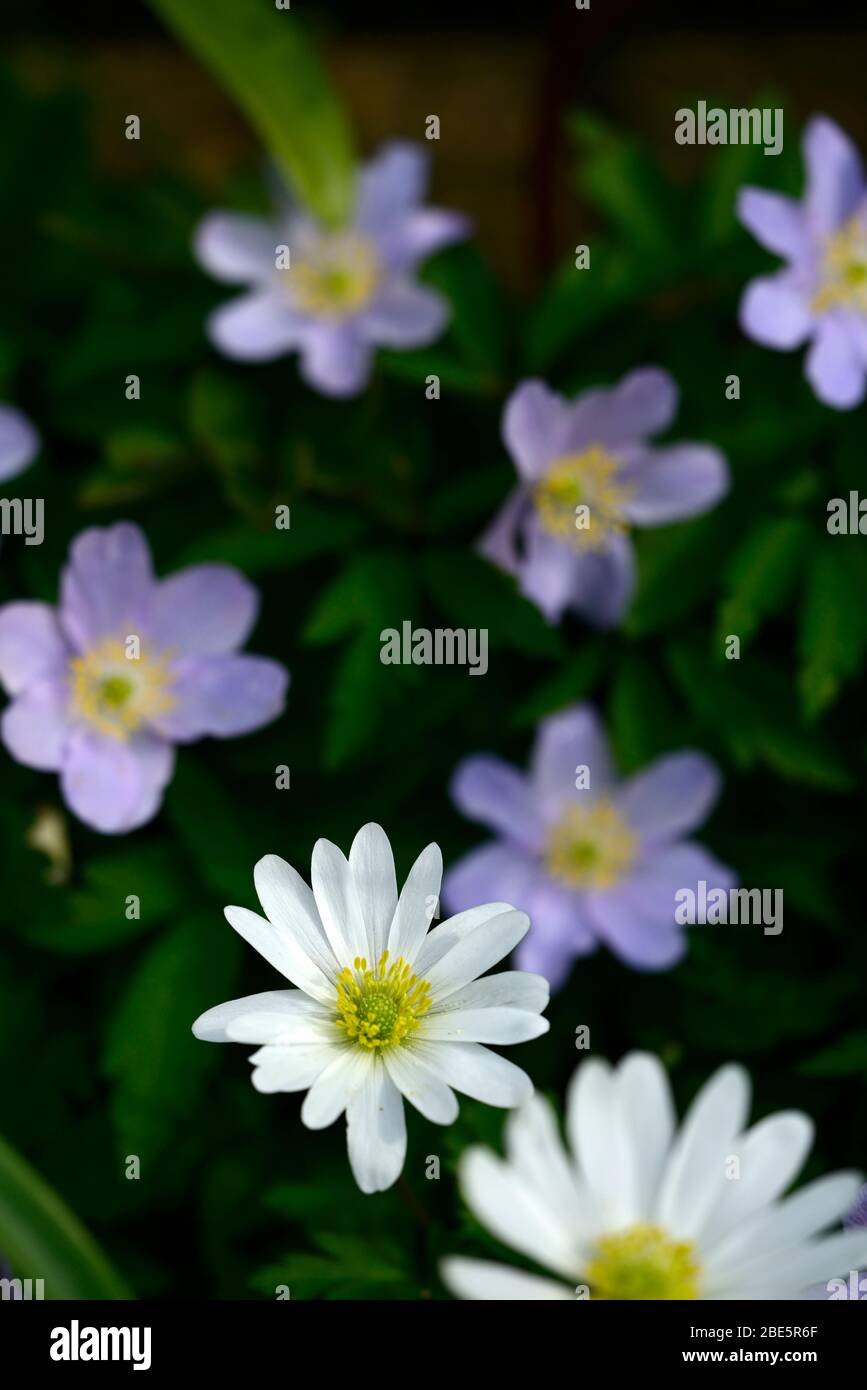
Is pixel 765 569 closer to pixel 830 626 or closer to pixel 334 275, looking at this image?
pixel 830 626

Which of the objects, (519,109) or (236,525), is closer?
(236,525)

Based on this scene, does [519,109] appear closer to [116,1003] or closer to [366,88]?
[366,88]

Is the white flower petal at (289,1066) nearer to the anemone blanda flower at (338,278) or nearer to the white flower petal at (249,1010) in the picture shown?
the white flower petal at (249,1010)

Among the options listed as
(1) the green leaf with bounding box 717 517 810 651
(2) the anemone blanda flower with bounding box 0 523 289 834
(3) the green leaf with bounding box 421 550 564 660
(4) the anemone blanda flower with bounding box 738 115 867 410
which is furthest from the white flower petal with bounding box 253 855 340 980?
(4) the anemone blanda flower with bounding box 738 115 867 410

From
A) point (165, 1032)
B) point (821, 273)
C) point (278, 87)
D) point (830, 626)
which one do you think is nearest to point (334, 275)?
point (278, 87)

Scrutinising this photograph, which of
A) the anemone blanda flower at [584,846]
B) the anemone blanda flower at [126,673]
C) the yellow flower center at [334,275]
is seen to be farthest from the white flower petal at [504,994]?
the yellow flower center at [334,275]

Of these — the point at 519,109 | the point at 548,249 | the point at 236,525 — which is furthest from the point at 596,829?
→ the point at 519,109
